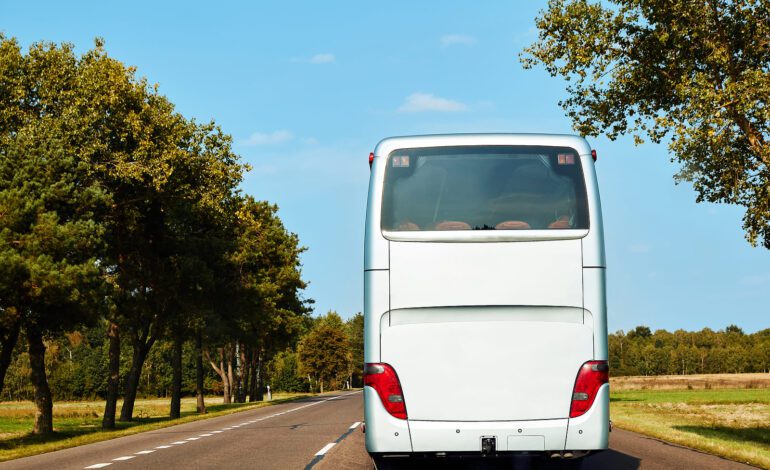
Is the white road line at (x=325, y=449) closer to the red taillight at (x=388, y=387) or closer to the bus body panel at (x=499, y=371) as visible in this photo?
the red taillight at (x=388, y=387)

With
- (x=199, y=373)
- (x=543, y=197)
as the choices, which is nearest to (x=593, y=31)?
(x=543, y=197)

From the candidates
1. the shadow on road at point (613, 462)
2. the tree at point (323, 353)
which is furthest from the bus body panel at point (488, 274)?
the tree at point (323, 353)

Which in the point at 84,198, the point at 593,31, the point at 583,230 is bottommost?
the point at 583,230

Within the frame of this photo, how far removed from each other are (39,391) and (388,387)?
20240mm

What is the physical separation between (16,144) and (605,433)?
19285mm

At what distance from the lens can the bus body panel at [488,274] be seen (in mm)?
7387

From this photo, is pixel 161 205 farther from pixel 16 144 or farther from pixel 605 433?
pixel 605 433

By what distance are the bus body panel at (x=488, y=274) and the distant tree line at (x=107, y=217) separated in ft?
47.4

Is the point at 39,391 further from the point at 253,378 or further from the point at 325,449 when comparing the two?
the point at 253,378

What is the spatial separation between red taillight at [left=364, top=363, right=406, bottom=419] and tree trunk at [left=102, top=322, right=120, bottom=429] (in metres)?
22.5

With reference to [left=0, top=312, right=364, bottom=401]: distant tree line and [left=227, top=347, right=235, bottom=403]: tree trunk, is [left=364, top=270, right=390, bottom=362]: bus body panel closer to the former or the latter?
[left=227, top=347, right=235, bottom=403]: tree trunk

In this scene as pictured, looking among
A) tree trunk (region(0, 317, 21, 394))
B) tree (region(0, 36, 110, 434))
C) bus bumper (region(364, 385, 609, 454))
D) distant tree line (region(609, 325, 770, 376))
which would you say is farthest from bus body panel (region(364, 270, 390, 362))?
distant tree line (region(609, 325, 770, 376))

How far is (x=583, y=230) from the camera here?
24.8 feet

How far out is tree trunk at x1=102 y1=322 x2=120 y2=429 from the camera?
2842 centimetres
